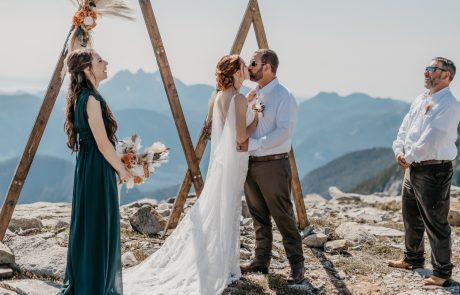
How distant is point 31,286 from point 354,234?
5958 mm

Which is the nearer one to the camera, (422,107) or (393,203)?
(422,107)

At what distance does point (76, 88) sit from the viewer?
5.63 m

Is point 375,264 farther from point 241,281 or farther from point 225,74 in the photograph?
point 225,74

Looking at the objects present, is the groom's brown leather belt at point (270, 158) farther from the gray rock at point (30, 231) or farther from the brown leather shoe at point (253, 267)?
the gray rock at point (30, 231)

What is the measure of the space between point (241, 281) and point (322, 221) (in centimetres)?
529

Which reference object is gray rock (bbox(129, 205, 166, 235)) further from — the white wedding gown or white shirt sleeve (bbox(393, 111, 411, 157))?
white shirt sleeve (bbox(393, 111, 411, 157))

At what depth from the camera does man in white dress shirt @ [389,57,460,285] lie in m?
6.76

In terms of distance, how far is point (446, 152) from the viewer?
6832 millimetres

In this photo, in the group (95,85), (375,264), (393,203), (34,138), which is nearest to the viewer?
(95,85)

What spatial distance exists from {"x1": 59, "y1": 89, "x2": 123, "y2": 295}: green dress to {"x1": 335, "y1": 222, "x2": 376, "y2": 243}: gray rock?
5264mm

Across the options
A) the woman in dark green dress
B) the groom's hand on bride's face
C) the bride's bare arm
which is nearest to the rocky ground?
the woman in dark green dress

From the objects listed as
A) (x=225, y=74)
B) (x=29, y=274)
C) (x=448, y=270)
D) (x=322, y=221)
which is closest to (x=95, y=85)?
(x=225, y=74)

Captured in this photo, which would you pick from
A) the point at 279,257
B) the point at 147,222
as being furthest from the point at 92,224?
the point at 147,222

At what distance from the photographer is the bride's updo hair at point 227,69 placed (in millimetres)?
6457
